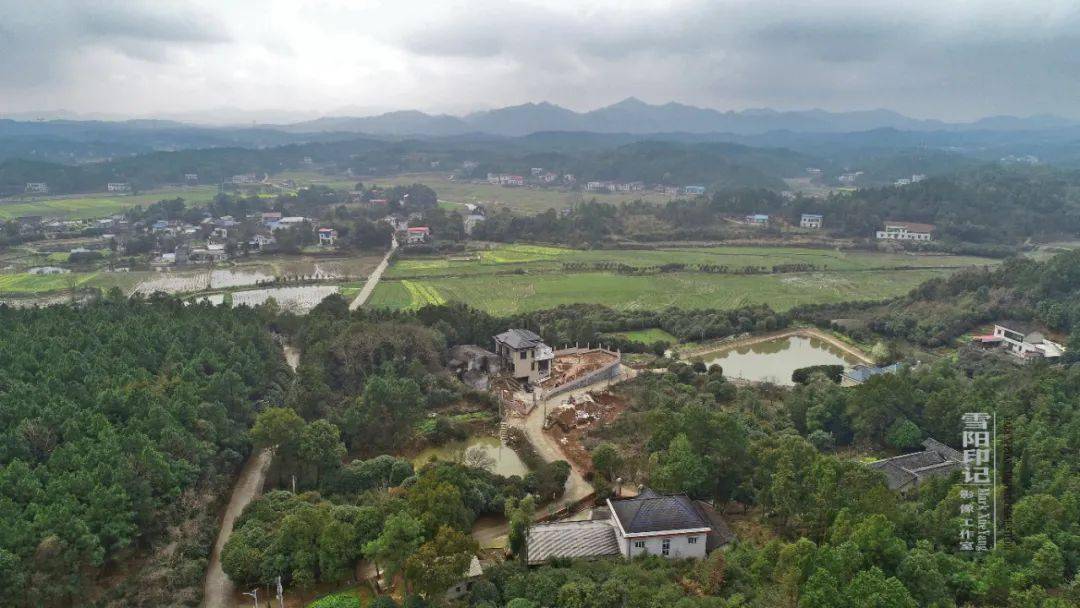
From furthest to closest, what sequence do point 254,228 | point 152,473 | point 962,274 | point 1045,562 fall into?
point 254,228 < point 962,274 < point 152,473 < point 1045,562

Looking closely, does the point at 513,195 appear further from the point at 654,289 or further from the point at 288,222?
the point at 654,289

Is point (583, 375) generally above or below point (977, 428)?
below

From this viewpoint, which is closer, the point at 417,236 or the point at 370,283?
the point at 370,283

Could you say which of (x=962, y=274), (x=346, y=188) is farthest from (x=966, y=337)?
(x=346, y=188)

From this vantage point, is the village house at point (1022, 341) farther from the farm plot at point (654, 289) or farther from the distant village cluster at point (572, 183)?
the distant village cluster at point (572, 183)

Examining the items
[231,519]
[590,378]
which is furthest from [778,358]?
[231,519]

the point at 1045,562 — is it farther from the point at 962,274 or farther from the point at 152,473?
the point at 962,274

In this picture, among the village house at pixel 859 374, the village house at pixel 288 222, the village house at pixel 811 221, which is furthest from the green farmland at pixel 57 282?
the village house at pixel 811 221
